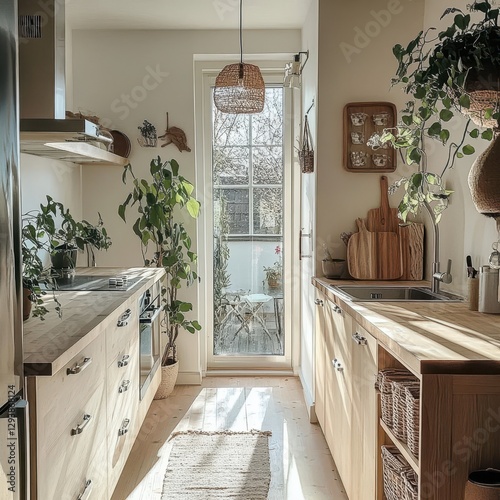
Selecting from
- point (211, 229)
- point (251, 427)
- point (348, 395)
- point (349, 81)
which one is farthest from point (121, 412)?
point (211, 229)

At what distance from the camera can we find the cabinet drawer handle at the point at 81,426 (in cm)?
176

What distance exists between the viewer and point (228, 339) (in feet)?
15.3

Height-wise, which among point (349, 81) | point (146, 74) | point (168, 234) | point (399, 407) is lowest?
point (399, 407)

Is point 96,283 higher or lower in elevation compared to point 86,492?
higher

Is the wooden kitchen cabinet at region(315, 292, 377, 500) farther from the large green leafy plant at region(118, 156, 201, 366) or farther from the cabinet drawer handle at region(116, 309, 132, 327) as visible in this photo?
the large green leafy plant at region(118, 156, 201, 366)

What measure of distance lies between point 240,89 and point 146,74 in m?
1.04

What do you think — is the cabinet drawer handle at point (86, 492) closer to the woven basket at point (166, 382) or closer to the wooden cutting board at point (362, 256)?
the wooden cutting board at point (362, 256)

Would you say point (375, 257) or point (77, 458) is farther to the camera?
point (375, 257)

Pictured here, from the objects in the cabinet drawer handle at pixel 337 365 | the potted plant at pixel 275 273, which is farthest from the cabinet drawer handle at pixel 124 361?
the potted plant at pixel 275 273

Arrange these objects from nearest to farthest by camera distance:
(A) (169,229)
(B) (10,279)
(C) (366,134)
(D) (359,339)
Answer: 1. (B) (10,279)
2. (D) (359,339)
3. (C) (366,134)
4. (A) (169,229)

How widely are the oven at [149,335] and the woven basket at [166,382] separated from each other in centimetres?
47

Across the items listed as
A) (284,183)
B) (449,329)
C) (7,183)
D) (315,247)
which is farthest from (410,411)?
(284,183)

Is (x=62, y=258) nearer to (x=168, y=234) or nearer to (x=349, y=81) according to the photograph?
(x=168, y=234)

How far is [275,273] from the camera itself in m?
4.63
